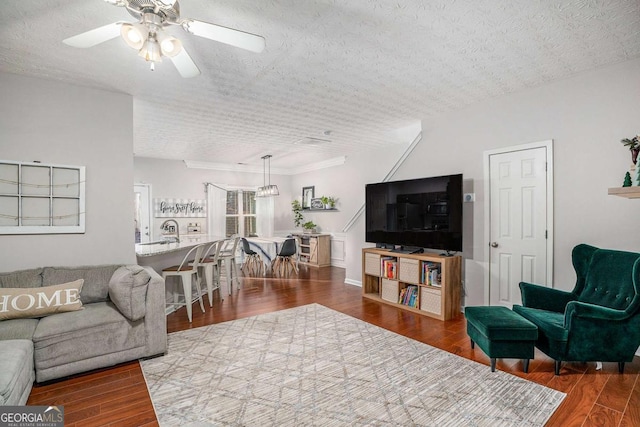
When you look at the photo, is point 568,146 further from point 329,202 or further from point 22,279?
point 22,279

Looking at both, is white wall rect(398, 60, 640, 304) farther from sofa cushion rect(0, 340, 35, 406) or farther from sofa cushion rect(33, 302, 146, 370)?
sofa cushion rect(0, 340, 35, 406)

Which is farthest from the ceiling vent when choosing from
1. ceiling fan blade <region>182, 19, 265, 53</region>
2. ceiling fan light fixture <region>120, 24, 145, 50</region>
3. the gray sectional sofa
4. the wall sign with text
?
ceiling fan light fixture <region>120, 24, 145, 50</region>

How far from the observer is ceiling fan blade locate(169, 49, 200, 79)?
198 cm

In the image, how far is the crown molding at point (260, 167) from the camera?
7.55m

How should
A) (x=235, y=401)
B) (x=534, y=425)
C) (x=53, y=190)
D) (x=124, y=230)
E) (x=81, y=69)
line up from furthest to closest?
(x=124, y=230) < (x=53, y=190) < (x=81, y=69) < (x=235, y=401) < (x=534, y=425)

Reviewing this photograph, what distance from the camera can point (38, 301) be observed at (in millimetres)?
2602

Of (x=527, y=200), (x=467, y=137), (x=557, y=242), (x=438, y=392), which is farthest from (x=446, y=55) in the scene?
(x=438, y=392)

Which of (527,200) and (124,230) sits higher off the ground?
(527,200)

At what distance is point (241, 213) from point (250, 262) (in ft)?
5.15

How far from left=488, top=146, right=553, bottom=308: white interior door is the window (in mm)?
6142

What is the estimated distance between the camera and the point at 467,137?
13.3 ft

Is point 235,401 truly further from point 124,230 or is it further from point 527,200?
point 527,200

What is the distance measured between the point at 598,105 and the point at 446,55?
166 centimetres

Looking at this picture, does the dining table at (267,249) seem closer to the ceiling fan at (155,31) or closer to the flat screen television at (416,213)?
the flat screen television at (416,213)
